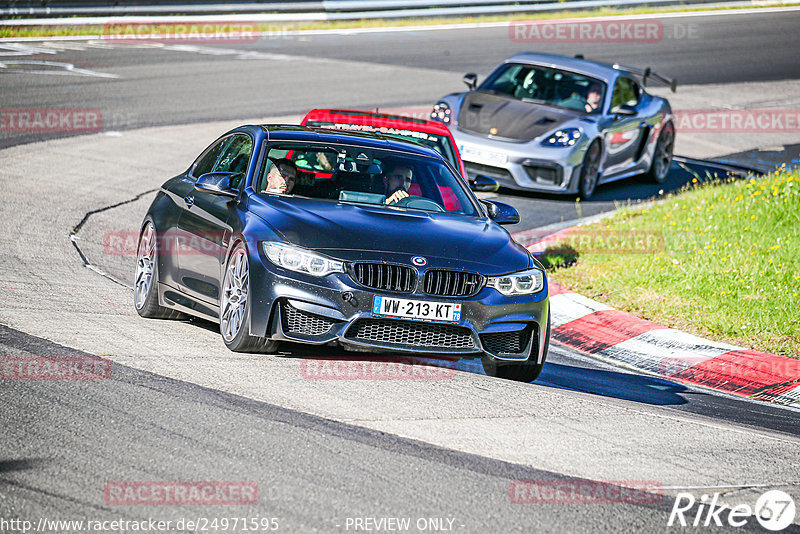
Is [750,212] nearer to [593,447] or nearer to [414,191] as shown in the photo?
[414,191]

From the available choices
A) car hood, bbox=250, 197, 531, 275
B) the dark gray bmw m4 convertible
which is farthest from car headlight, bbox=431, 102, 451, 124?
car hood, bbox=250, 197, 531, 275

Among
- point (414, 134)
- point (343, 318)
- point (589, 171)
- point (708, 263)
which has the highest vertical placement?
point (414, 134)

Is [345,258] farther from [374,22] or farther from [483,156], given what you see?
[374,22]

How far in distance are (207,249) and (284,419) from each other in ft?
6.92

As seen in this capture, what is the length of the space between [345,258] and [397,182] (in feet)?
4.93

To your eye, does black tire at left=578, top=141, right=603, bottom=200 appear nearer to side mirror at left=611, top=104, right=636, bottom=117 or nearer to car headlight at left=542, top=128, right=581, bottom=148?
car headlight at left=542, top=128, right=581, bottom=148

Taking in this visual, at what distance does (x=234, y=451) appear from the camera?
5.20 meters

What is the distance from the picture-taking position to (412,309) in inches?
264

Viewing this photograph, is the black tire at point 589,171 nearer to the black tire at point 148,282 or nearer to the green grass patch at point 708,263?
the green grass patch at point 708,263

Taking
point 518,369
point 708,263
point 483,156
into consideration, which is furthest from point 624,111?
point 518,369

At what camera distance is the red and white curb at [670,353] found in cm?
833

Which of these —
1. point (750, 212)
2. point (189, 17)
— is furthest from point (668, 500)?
point (189, 17)

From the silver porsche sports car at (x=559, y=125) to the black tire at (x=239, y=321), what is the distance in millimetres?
7335

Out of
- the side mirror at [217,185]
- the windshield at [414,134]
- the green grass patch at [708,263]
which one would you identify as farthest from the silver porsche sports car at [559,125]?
the side mirror at [217,185]
